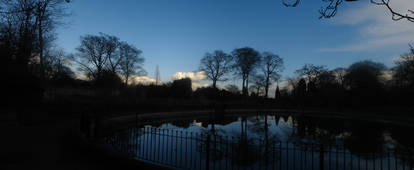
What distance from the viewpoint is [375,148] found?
8.80 m

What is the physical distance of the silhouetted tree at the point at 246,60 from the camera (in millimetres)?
37875

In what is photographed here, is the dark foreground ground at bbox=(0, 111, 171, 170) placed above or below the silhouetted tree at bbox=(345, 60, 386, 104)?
below

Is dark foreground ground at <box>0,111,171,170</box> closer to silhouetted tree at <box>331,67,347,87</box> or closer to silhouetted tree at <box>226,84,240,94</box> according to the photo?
silhouetted tree at <box>226,84,240,94</box>

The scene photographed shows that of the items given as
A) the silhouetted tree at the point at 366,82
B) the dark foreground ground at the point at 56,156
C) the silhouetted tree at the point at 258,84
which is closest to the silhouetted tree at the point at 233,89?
the silhouetted tree at the point at 258,84

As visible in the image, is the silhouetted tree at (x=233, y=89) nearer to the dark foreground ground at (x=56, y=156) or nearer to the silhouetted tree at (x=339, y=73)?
the silhouetted tree at (x=339, y=73)

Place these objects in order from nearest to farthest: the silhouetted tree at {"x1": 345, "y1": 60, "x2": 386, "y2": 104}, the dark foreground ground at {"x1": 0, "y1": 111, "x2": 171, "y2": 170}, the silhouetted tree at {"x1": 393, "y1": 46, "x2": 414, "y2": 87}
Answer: the dark foreground ground at {"x1": 0, "y1": 111, "x2": 171, "y2": 170} < the silhouetted tree at {"x1": 393, "y1": 46, "x2": 414, "y2": 87} < the silhouetted tree at {"x1": 345, "y1": 60, "x2": 386, "y2": 104}

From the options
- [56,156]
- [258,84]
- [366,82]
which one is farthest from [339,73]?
[56,156]

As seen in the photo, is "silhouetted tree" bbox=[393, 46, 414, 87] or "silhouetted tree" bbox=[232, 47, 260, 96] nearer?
"silhouetted tree" bbox=[393, 46, 414, 87]

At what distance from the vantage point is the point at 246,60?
38.0 meters

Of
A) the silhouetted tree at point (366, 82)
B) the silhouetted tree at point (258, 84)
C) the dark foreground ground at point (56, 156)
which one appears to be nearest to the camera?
the dark foreground ground at point (56, 156)

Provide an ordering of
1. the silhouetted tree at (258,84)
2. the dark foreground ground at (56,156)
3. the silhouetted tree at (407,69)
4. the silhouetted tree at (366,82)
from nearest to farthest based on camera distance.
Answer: the dark foreground ground at (56,156), the silhouetted tree at (407,69), the silhouetted tree at (366,82), the silhouetted tree at (258,84)

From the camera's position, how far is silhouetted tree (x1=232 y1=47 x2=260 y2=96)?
37.9 m

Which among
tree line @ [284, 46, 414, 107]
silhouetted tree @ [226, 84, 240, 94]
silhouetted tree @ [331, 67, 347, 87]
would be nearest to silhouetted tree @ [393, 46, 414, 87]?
tree line @ [284, 46, 414, 107]

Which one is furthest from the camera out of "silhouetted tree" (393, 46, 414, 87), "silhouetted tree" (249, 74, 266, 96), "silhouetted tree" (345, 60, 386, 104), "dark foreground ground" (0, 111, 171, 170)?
"silhouetted tree" (249, 74, 266, 96)
